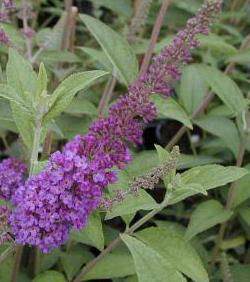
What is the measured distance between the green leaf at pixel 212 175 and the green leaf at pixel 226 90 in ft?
1.87

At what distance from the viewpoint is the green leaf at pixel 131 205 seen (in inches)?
59.1

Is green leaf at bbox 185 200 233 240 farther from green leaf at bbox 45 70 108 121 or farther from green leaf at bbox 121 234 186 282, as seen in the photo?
green leaf at bbox 45 70 108 121

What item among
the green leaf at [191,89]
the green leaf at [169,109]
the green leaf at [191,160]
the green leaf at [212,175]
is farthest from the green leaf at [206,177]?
the green leaf at [191,89]

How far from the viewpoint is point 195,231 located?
1914 mm

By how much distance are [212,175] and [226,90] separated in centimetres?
69

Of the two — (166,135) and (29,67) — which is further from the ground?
(29,67)

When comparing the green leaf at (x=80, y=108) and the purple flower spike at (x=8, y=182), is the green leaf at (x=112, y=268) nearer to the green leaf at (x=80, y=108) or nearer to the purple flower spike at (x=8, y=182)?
the purple flower spike at (x=8, y=182)

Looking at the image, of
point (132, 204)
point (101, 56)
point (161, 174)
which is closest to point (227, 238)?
point (101, 56)

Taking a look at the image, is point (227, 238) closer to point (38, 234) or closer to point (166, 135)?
point (166, 135)

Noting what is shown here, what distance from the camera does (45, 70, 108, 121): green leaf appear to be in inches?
57.4

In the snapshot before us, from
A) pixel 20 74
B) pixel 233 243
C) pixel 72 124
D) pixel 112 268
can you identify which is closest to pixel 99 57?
pixel 72 124

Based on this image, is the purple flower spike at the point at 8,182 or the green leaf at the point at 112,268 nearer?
the purple flower spike at the point at 8,182

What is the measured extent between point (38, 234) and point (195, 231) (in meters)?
0.69

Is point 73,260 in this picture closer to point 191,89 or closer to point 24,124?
point 24,124
